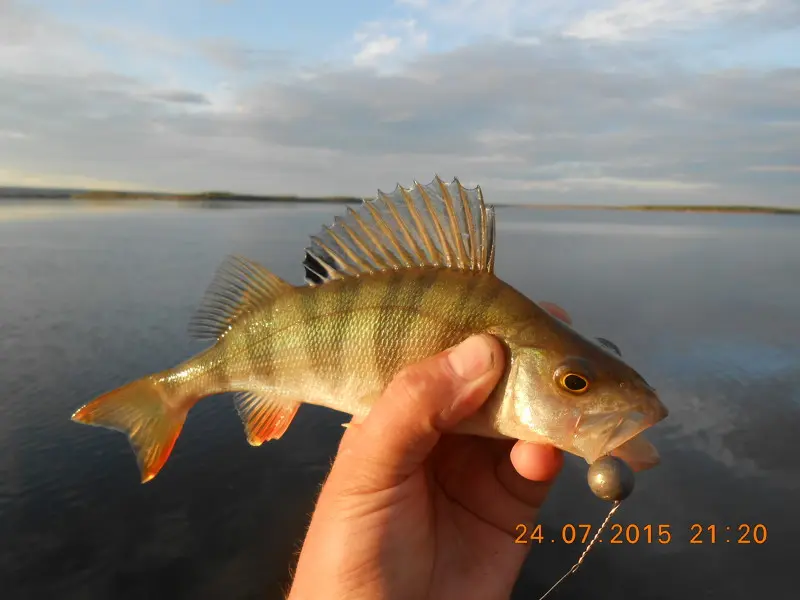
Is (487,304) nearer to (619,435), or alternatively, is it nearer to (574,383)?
(574,383)

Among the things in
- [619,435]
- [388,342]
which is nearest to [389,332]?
[388,342]

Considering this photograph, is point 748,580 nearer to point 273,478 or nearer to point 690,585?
point 690,585

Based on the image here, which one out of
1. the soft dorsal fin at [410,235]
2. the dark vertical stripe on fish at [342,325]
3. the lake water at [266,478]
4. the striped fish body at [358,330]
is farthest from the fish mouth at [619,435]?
the lake water at [266,478]

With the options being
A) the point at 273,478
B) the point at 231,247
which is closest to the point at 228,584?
the point at 273,478
